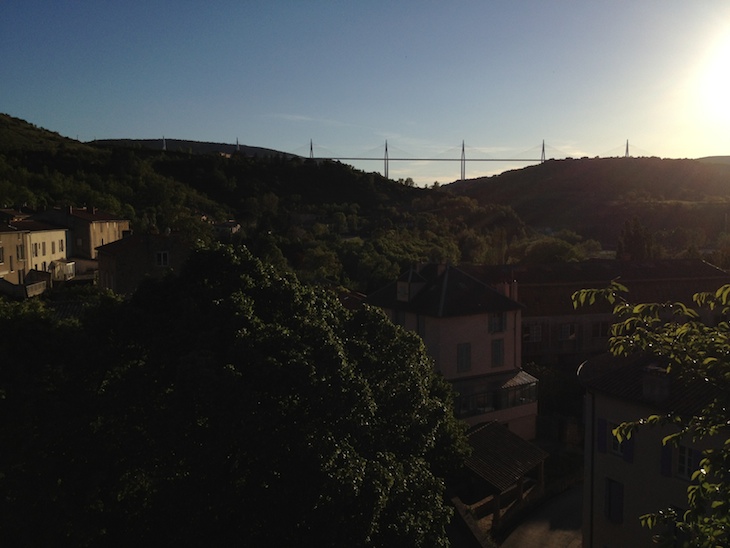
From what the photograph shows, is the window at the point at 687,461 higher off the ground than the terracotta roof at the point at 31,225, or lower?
lower

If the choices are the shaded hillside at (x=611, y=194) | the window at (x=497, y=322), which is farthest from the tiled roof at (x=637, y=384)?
the shaded hillside at (x=611, y=194)

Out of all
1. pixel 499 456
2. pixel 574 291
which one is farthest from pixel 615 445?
pixel 574 291

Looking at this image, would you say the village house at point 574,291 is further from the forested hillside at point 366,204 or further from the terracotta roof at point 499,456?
the forested hillside at point 366,204

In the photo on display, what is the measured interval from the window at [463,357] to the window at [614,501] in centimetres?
931

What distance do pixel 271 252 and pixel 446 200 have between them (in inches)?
2265

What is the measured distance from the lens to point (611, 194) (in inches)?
4476

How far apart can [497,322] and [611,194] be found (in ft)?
323

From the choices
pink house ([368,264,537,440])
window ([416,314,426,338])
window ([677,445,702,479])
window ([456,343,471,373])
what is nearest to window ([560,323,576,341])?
pink house ([368,264,537,440])

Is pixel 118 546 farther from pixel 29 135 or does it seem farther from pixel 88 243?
pixel 29 135

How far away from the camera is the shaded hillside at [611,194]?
90.6 meters

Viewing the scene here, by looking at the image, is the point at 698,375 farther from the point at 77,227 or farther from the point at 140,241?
the point at 77,227

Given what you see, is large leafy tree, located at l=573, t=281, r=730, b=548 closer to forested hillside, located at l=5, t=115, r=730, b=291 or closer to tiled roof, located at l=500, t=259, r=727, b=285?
tiled roof, located at l=500, t=259, r=727, b=285

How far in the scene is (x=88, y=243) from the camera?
4994 centimetres

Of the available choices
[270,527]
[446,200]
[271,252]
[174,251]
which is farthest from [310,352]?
[446,200]
